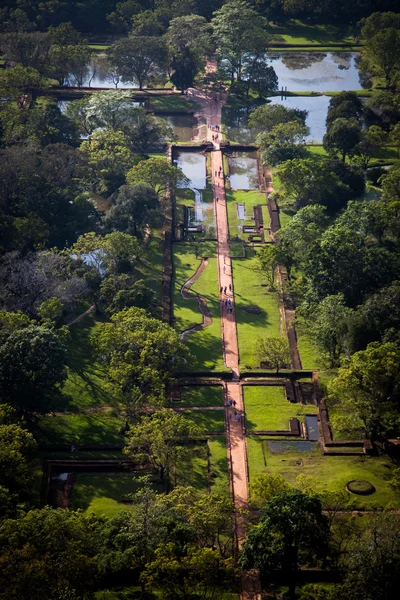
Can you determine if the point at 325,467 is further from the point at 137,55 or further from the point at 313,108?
the point at 137,55

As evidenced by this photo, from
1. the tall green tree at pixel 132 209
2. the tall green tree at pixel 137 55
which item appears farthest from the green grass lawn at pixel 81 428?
the tall green tree at pixel 137 55

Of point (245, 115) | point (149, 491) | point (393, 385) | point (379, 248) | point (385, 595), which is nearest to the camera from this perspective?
point (385, 595)

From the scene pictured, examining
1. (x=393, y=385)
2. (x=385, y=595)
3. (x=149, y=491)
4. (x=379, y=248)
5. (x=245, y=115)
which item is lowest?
(x=385, y=595)

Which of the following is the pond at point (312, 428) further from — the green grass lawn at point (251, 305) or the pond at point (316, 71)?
the pond at point (316, 71)

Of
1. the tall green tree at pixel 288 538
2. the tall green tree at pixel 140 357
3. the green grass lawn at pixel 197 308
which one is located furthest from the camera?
the green grass lawn at pixel 197 308

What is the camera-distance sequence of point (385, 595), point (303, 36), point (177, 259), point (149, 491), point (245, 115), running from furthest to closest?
1. point (303, 36)
2. point (245, 115)
3. point (177, 259)
4. point (149, 491)
5. point (385, 595)

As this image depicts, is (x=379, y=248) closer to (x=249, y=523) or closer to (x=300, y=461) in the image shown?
(x=300, y=461)

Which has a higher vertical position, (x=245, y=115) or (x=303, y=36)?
(x=303, y=36)

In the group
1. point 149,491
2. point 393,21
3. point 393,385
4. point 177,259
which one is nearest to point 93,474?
point 149,491
